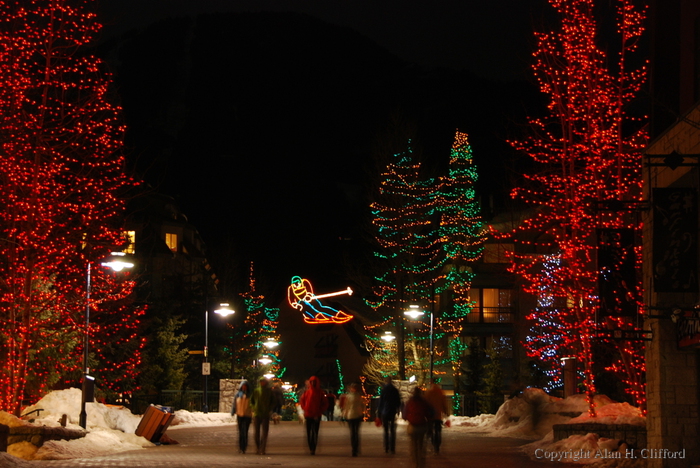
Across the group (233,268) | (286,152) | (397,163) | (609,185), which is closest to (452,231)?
(397,163)

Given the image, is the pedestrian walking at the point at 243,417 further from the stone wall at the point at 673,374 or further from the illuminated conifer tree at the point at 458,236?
the illuminated conifer tree at the point at 458,236

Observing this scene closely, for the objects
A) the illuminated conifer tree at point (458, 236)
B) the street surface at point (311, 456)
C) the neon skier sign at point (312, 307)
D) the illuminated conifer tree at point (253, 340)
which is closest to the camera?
the street surface at point (311, 456)

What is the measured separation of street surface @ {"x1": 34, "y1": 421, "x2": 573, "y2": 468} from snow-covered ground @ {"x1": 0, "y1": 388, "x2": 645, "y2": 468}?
2.10 feet

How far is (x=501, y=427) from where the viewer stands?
30.7m

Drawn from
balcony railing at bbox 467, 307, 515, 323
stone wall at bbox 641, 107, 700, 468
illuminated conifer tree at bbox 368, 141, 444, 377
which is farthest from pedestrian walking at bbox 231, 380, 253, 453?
balcony railing at bbox 467, 307, 515, 323

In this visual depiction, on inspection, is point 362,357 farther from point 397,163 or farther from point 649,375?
point 649,375

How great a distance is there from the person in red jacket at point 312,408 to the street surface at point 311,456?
0.41 m

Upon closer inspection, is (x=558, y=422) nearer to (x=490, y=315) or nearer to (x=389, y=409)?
(x=389, y=409)

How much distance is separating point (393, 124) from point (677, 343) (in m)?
31.4

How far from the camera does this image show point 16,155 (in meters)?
22.6

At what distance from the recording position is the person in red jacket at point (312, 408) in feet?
64.4

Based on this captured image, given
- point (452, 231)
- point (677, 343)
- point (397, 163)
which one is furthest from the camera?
point (452, 231)

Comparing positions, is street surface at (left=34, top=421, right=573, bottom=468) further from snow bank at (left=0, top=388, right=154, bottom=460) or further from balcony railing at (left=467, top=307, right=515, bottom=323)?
balcony railing at (left=467, top=307, right=515, bottom=323)

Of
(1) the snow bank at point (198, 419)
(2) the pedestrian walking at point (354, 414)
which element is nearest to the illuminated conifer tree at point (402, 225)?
(1) the snow bank at point (198, 419)
